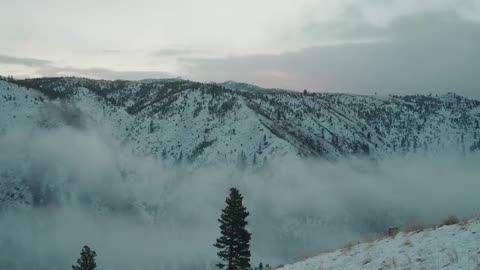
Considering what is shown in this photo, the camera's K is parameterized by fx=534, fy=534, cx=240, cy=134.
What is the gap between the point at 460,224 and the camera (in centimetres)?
1611

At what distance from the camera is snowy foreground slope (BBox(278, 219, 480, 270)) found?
505 inches

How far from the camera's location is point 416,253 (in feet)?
46.9

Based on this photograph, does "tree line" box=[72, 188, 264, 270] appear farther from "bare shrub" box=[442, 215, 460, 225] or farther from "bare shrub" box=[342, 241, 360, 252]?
"bare shrub" box=[442, 215, 460, 225]

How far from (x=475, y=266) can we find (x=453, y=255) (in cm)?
120

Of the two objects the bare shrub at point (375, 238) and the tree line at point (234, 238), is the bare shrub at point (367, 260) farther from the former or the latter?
the tree line at point (234, 238)

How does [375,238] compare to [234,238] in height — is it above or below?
above

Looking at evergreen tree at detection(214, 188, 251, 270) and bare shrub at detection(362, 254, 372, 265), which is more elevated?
bare shrub at detection(362, 254, 372, 265)

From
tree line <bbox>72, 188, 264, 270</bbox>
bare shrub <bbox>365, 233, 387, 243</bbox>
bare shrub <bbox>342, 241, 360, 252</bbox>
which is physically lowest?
tree line <bbox>72, 188, 264, 270</bbox>

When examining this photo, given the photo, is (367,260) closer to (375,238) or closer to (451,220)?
(375,238)

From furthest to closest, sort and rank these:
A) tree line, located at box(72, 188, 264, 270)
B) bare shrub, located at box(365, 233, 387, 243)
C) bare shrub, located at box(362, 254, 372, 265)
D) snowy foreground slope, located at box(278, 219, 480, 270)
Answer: tree line, located at box(72, 188, 264, 270) < bare shrub, located at box(365, 233, 387, 243) < bare shrub, located at box(362, 254, 372, 265) < snowy foreground slope, located at box(278, 219, 480, 270)

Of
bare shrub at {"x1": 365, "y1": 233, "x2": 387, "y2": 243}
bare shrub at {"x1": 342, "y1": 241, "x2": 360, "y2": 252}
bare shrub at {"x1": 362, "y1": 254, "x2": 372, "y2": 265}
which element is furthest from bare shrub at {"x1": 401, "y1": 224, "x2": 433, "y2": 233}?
bare shrub at {"x1": 362, "y1": 254, "x2": 372, "y2": 265}

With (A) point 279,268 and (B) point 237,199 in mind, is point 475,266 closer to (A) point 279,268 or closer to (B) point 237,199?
(A) point 279,268

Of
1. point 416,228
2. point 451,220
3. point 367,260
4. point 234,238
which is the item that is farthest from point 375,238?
point 234,238

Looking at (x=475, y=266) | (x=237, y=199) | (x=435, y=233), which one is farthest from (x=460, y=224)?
(x=237, y=199)
